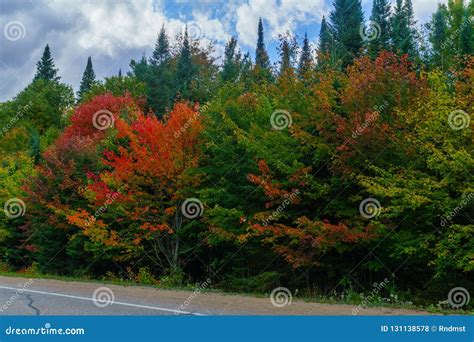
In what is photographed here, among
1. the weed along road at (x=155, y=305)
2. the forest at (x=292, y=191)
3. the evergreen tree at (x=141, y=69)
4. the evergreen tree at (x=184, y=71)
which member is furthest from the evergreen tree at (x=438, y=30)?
the weed along road at (x=155, y=305)

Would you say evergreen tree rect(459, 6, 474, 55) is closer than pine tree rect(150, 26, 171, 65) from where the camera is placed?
Yes

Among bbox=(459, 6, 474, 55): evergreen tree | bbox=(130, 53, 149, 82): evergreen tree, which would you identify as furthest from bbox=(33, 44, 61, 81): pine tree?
bbox=(459, 6, 474, 55): evergreen tree

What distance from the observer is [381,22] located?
46.9m

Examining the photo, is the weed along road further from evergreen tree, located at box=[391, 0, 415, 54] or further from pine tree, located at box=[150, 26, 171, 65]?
pine tree, located at box=[150, 26, 171, 65]

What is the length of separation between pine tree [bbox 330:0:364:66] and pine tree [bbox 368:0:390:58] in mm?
1304

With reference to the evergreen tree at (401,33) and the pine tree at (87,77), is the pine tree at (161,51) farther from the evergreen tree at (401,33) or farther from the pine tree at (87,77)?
the pine tree at (87,77)

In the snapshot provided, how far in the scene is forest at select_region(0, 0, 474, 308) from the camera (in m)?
14.6

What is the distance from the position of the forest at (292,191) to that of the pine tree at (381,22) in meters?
20.8

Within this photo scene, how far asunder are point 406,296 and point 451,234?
3.10m

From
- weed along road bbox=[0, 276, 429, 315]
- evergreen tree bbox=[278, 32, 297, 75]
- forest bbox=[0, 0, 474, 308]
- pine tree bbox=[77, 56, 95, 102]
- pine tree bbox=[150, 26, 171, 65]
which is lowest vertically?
weed along road bbox=[0, 276, 429, 315]

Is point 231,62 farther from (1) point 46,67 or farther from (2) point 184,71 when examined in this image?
(1) point 46,67

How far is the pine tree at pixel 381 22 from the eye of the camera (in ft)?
138

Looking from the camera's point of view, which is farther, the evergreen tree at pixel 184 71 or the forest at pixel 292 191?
the evergreen tree at pixel 184 71

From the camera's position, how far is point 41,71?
285ft
